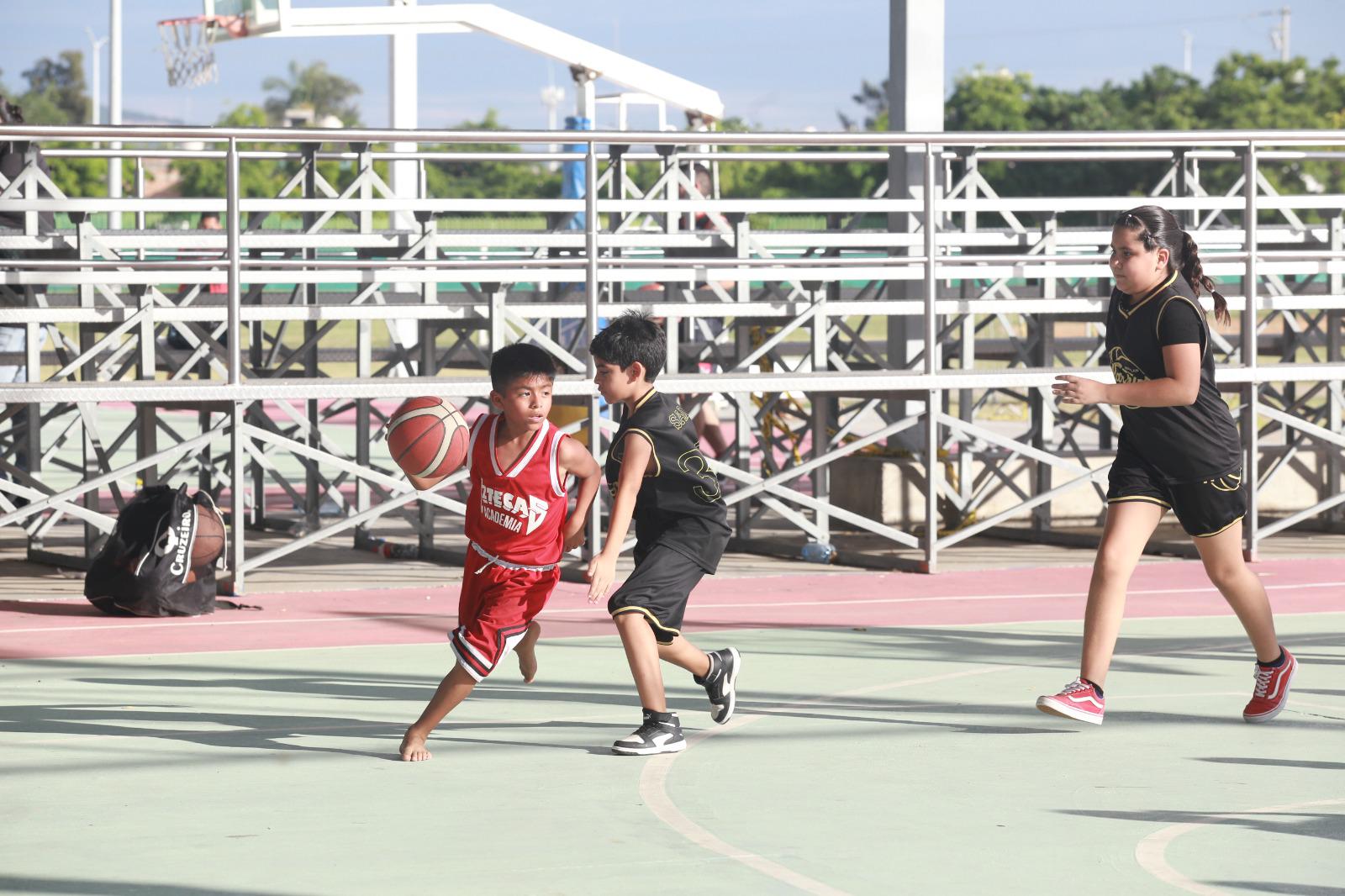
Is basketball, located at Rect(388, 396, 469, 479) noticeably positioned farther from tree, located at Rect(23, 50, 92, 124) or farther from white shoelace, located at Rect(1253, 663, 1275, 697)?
tree, located at Rect(23, 50, 92, 124)

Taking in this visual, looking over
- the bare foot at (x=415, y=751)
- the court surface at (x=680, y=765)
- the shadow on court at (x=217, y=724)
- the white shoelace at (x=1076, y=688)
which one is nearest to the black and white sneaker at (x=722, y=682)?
the court surface at (x=680, y=765)

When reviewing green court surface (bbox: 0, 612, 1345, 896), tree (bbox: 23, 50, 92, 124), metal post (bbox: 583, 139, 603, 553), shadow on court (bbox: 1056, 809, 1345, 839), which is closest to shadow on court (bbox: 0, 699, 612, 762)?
green court surface (bbox: 0, 612, 1345, 896)

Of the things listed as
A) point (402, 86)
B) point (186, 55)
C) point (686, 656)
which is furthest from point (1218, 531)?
point (186, 55)

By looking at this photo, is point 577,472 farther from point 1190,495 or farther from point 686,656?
point 1190,495

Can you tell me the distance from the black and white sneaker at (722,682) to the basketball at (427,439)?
214 cm

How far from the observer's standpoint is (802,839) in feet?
17.7

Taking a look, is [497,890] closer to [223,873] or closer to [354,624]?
[223,873]

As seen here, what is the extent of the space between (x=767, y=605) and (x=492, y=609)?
4293 mm

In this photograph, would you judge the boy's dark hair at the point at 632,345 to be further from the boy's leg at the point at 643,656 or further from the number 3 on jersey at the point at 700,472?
the boy's leg at the point at 643,656

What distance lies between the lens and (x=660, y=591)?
664cm

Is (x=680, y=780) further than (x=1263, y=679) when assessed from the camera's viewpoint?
No

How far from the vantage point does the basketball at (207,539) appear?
405 inches

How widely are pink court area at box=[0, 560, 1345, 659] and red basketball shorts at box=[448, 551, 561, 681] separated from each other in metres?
2.84

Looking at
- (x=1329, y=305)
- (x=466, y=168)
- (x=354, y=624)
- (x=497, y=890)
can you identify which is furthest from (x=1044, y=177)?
(x=497, y=890)
